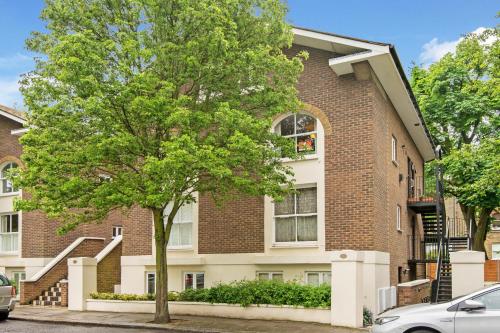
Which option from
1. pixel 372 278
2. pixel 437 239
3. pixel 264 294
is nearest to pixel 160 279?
pixel 264 294

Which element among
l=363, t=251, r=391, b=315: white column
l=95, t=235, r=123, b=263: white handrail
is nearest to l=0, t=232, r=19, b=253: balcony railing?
l=95, t=235, r=123, b=263: white handrail

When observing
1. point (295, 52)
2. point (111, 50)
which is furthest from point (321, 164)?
point (111, 50)

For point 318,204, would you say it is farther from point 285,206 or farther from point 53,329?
point 53,329

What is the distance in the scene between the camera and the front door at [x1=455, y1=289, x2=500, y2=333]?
9.03 metres

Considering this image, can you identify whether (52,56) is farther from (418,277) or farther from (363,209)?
(418,277)

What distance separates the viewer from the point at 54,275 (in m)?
23.4

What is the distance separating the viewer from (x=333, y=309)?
1506cm

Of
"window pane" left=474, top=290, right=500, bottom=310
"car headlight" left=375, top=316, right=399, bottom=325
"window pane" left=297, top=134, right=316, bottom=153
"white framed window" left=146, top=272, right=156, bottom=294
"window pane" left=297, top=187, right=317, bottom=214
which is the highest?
"window pane" left=297, top=134, right=316, bottom=153

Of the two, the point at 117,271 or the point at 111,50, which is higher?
the point at 111,50

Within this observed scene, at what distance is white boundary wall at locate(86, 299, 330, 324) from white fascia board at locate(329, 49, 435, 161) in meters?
6.99

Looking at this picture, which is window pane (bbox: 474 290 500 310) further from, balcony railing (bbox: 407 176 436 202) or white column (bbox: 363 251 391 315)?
balcony railing (bbox: 407 176 436 202)

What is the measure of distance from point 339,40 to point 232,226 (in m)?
6.68

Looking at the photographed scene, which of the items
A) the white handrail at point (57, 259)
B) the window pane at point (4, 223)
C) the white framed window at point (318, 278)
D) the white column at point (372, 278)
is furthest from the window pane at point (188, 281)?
the window pane at point (4, 223)

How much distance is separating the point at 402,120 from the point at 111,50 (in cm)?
1254
